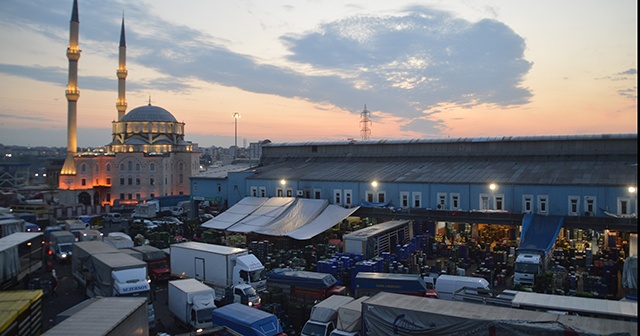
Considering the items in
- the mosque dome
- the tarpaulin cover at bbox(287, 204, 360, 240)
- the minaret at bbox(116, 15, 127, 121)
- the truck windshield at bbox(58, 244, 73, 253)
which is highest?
the minaret at bbox(116, 15, 127, 121)

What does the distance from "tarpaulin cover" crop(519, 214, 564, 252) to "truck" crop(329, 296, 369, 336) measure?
35.8 ft

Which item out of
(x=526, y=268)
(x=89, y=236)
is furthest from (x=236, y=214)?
(x=526, y=268)

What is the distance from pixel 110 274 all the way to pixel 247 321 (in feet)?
19.4

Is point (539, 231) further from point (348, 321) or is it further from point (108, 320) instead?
point (108, 320)

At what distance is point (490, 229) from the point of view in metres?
28.8

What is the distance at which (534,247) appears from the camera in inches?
800

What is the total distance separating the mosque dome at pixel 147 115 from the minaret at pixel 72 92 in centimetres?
816

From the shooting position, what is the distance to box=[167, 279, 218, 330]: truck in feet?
47.4

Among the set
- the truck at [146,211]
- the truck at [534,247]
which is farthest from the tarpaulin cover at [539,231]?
the truck at [146,211]

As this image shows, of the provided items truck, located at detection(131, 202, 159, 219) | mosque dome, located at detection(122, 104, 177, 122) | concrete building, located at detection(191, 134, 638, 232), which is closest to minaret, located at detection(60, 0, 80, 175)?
mosque dome, located at detection(122, 104, 177, 122)

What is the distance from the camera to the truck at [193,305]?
14445 mm

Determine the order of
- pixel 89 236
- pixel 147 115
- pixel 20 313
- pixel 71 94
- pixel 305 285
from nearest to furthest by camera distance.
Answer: pixel 20 313 < pixel 305 285 < pixel 89 236 < pixel 71 94 < pixel 147 115

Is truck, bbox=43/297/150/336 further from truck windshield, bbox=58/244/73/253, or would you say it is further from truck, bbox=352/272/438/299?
truck windshield, bbox=58/244/73/253

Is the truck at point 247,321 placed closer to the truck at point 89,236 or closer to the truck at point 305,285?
the truck at point 305,285
